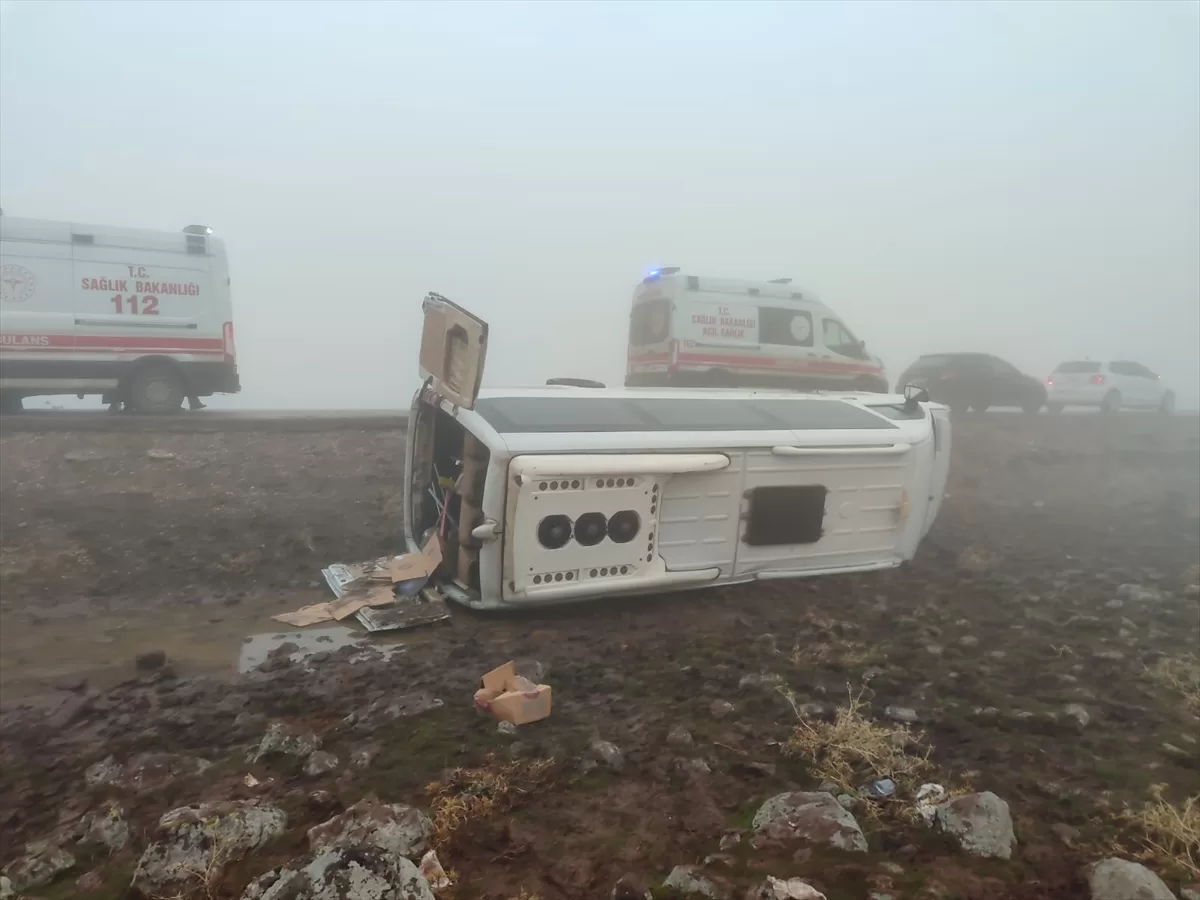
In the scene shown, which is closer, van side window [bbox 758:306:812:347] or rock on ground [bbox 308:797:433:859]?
rock on ground [bbox 308:797:433:859]

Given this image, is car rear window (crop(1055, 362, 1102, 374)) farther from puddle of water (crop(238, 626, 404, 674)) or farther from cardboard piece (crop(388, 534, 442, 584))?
puddle of water (crop(238, 626, 404, 674))

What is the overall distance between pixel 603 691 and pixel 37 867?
2.18 m

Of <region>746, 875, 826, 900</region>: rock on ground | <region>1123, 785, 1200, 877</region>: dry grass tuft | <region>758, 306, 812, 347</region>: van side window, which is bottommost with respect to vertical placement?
<region>746, 875, 826, 900</region>: rock on ground

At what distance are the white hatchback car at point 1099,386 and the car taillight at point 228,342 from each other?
15935 millimetres

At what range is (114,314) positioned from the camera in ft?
36.3

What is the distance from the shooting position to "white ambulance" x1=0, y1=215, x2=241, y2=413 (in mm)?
10625

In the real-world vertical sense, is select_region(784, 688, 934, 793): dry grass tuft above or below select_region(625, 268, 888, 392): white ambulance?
below

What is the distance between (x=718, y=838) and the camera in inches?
101

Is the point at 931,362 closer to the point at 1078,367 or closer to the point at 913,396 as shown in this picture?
the point at 1078,367

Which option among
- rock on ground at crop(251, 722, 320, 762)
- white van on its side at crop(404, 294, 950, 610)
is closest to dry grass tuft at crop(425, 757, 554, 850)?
rock on ground at crop(251, 722, 320, 762)

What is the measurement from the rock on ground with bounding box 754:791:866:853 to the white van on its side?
2.18 meters

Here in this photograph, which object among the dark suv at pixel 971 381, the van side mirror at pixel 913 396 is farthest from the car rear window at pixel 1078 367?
the van side mirror at pixel 913 396

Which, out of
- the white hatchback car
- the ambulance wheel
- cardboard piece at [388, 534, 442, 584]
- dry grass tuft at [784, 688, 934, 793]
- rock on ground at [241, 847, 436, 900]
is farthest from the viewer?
the white hatchback car

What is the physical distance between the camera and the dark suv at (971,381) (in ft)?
52.6
